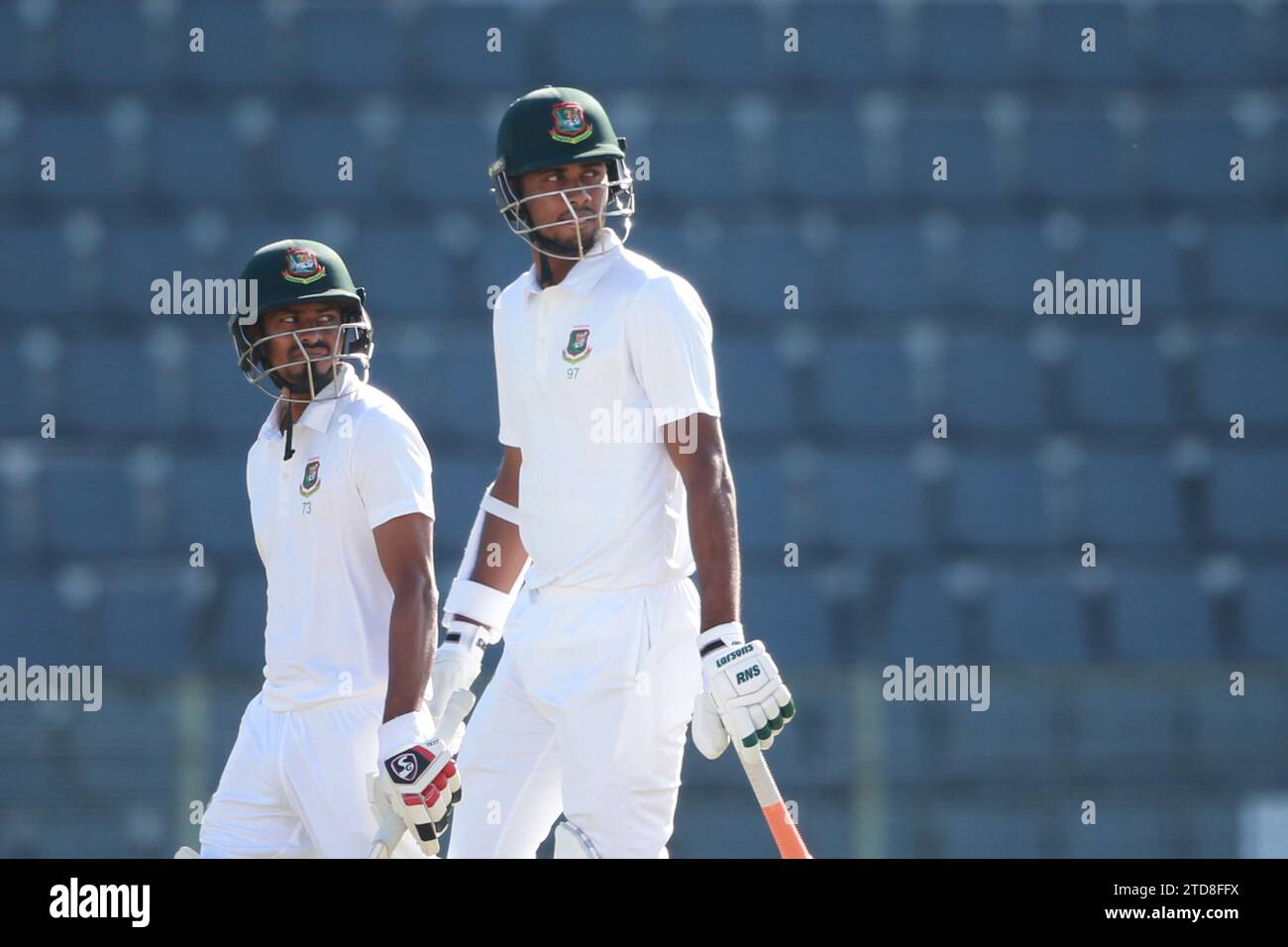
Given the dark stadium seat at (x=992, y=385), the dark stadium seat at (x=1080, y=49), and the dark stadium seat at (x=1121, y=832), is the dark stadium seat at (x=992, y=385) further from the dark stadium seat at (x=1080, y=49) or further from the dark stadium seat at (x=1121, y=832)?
the dark stadium seat at (x=1121, y=832)

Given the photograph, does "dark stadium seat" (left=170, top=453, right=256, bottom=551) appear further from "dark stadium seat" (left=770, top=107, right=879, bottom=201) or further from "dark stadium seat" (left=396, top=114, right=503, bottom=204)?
"dark stadium seat" (left=770, top=107, right=879, bottom=201)

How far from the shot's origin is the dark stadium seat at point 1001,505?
757 cm

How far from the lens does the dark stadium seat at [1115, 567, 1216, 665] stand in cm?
740

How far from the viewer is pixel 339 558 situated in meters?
3.78

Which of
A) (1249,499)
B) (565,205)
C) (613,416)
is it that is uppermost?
(565,205)

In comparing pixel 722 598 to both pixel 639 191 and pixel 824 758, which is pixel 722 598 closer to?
pixel 824 758

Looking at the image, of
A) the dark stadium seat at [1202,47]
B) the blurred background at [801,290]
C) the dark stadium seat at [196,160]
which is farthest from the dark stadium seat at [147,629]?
the dark stadium seat at [1202,47]

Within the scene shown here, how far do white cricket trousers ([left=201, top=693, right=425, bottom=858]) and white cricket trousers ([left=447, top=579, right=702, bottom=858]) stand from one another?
0.18 meters

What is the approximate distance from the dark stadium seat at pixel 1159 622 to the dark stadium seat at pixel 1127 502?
0.81 feet

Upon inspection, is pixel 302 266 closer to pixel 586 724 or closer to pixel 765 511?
pixel 586 724

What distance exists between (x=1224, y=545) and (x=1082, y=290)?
1.11 metres

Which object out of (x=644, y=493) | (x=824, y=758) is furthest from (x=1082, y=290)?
(x=644, y=493)

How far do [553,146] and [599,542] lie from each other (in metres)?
0.70

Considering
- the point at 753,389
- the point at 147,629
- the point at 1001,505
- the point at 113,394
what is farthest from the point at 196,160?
the point at 1001,505
